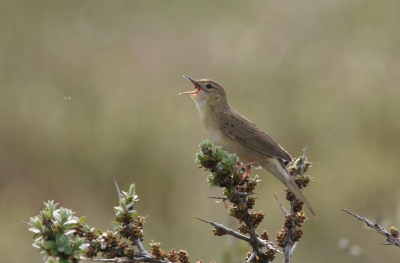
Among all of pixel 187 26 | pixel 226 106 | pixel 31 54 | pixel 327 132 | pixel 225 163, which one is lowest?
pixel 225 163

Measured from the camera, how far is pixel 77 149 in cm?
848

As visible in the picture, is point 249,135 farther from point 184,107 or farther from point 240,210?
point 184,107

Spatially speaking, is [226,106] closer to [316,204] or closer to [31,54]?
[316,204]

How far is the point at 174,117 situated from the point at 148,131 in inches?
17.6

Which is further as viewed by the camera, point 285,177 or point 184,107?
point 184,107

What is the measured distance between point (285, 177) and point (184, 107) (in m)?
5.23

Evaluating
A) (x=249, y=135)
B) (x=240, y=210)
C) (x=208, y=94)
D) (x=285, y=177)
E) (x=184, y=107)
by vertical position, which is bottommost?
(x=240, y=210)

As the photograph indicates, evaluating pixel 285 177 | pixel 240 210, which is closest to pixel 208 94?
pixel 285 177

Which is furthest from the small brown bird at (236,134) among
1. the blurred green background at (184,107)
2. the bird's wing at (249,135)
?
the blurred green background at (184,107)

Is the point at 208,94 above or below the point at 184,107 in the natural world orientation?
below

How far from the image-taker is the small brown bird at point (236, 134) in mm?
4699

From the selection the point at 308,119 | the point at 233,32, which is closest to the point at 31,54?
the point at 233,32

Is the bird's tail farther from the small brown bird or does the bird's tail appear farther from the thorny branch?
the thorny branch

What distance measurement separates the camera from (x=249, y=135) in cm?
505
